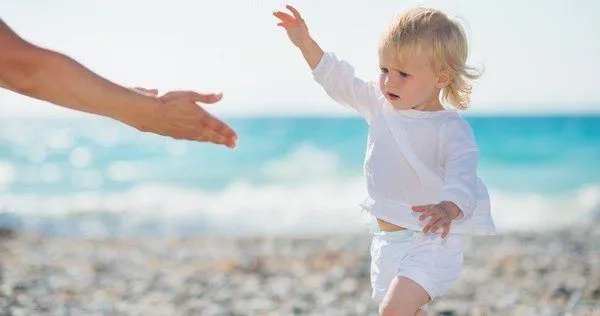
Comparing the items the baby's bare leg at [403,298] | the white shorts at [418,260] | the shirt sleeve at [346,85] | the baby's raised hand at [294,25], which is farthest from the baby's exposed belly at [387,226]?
the baby's raised hand at [294,25]

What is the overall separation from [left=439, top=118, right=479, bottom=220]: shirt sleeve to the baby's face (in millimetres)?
171

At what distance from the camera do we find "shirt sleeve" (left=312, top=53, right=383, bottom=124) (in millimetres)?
3863

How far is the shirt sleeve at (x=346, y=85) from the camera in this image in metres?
→ 3.86

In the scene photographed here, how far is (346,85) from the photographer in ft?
12.8

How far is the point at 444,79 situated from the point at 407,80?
18 cm

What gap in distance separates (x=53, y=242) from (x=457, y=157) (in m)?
9.07

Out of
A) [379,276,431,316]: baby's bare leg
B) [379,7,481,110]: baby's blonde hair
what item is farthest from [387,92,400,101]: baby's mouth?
[379,276,431,316]: baby's bare leg

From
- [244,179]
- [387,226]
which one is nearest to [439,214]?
[387,226]

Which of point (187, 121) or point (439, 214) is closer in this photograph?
point (187, 121)

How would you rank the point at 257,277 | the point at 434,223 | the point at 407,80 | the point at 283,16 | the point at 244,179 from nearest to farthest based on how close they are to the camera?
the point at 434,223 < the point at 407,80 < the point at 283,16 < the point at 257,277 < the point at 244,179

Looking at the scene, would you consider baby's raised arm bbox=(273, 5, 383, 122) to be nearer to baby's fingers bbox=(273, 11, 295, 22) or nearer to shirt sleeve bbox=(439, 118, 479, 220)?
baby's fingers bbox=(273, 11, 295, 22)

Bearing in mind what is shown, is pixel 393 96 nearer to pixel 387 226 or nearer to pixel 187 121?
pixel 387 226

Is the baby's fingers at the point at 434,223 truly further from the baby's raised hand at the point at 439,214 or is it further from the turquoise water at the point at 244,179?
the turquoise water at the point at 244,179

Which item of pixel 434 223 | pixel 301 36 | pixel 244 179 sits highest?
pixel 244 179
